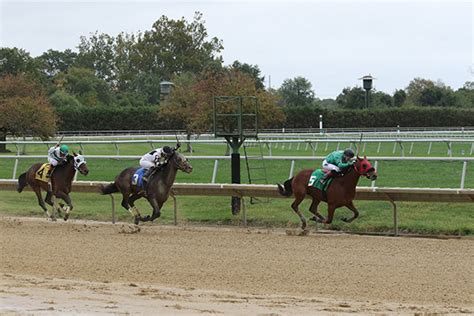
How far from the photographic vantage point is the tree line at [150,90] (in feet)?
129

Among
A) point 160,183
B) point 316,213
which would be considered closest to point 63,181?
point 160,183

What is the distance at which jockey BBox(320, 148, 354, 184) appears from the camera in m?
13.3

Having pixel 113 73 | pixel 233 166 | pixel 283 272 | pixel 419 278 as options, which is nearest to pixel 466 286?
pixel 419 278

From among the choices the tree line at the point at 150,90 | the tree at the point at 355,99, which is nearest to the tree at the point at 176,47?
the tree line at the point at 150,90

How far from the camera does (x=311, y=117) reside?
181 feet

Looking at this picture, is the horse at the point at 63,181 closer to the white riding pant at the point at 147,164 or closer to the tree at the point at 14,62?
the white riding pant at the point at 147,164

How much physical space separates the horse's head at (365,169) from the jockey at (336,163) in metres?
0.29

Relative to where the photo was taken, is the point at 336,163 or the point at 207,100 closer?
the point at 336,163

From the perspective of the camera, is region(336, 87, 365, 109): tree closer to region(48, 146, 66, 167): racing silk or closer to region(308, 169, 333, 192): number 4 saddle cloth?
region(48, 146, 66, 167): racing silk

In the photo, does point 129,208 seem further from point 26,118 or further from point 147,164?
point 26,118

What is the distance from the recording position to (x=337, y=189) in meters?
13.3

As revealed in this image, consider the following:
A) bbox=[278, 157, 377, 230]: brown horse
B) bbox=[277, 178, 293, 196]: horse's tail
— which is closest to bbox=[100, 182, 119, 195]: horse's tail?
bbox=[277, 178, 293, 196]: horse's tail

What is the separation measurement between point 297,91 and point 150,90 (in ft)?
40.8

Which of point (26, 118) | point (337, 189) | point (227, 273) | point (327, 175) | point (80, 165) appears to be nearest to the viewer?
point (227, 273)
